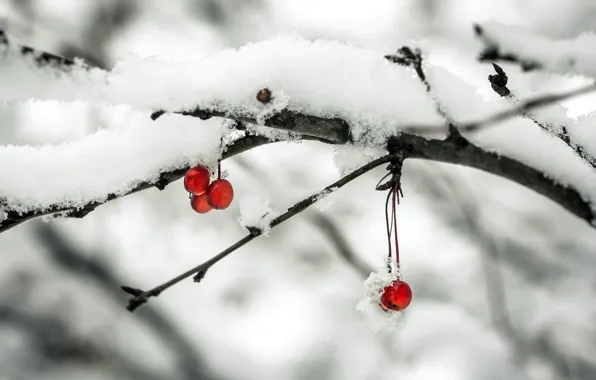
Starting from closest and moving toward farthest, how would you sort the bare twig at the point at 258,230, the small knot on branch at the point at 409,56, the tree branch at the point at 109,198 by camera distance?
the small knot on branch at the point at 409,56 → the bare twig at the point at 258,230 → the tree branch at the point at 109,198

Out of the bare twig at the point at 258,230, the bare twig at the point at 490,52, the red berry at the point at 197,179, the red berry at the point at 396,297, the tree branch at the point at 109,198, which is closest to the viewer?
the bare twig at the point at 490,52

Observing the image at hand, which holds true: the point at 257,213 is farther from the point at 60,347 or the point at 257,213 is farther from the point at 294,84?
the point at 60,347

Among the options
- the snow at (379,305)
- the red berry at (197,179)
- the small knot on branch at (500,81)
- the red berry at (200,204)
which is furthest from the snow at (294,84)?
Result: the snow at (379,305)

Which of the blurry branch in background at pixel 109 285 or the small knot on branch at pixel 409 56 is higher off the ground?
the blurry branch in background at pixel 109 285

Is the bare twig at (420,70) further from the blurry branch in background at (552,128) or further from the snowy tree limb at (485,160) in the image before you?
the blurry branch in background at (552,128)

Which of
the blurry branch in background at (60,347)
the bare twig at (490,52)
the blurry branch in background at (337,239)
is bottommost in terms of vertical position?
the bare twig at (490,52)

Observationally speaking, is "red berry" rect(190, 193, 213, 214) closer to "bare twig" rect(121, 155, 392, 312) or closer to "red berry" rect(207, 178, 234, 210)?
"red berry" rect(207, 178, 234, 210)

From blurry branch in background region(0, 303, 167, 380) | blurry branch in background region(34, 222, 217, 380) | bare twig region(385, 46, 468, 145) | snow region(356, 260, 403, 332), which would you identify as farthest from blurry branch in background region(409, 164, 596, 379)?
bare twig region(385, 46, 468, 145)

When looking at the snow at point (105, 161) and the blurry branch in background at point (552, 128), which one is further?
the snow at point (105, 161)
